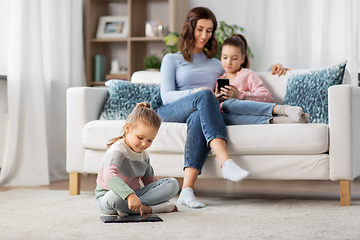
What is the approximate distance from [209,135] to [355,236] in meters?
0.78

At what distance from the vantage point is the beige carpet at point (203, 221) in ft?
4.10

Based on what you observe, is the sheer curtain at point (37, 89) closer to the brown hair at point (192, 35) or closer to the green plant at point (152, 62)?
the green plant at point (152, 62)

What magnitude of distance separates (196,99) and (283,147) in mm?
463

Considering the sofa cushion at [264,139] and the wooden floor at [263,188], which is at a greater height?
the sofa cushion at [264,139]

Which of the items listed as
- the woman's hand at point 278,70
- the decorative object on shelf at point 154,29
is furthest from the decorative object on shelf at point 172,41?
the woman's hand at point 278,70

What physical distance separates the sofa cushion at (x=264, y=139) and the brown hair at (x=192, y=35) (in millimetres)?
558

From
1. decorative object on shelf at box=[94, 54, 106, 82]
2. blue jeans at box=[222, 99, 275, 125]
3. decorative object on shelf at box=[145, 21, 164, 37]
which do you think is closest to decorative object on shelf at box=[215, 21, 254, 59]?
decorative object on shelf at box=[145, 21, 164, 37]

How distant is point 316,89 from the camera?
7.06ft

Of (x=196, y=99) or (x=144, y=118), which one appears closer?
(x=144, y=118)

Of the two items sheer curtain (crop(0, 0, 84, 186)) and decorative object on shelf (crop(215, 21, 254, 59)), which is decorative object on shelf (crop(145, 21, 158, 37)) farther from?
sheer curtain (crop(0, 0, 84, 186))

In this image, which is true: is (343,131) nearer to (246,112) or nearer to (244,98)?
(246,112)

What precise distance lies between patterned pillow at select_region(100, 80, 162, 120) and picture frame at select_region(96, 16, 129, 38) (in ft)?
4.49

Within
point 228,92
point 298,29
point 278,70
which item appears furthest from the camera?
point 298,29

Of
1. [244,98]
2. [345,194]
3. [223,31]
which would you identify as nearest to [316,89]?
[244,98]
